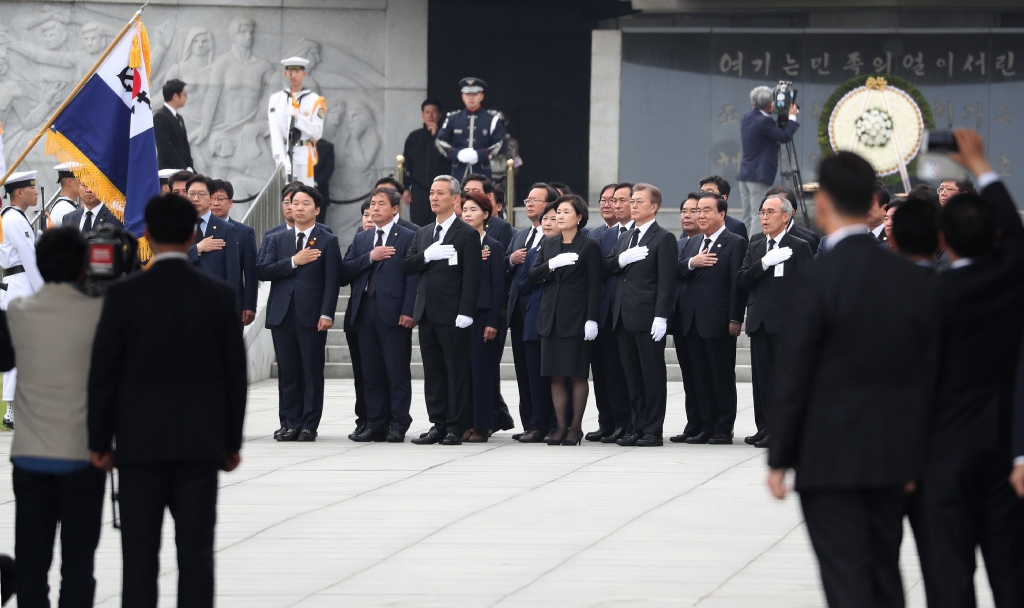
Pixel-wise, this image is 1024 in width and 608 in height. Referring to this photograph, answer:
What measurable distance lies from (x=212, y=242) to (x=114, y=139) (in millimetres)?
3064

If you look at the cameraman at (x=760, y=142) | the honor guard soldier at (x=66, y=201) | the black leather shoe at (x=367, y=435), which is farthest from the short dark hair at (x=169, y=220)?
the cameraman at (x=760, y=142)

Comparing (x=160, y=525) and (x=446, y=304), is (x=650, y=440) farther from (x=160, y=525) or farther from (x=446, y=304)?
(x=160, y=525)

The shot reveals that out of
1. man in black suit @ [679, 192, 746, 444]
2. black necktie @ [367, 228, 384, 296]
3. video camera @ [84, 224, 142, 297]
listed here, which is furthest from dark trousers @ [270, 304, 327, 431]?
video camera @ [84, 224, 142, 297]

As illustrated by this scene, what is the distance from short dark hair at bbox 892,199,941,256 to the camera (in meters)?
5.64

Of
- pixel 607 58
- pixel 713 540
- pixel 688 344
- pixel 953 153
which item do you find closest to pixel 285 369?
pixel 688 344

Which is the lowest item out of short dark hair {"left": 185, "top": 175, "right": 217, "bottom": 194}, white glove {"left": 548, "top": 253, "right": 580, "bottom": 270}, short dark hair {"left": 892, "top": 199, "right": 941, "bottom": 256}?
white glove {"left": 548, "top": 253, "right": 580, "bottom": 270}

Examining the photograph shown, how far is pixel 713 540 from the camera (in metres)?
7.72

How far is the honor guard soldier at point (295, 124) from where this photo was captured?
19.1 meters

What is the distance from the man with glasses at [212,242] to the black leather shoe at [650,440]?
3.48m

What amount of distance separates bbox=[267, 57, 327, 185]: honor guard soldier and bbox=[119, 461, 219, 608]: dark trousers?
1383 cm

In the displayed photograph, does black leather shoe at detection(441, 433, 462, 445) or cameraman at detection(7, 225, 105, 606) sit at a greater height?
cameraman at detection(7, 225, 105, 606)

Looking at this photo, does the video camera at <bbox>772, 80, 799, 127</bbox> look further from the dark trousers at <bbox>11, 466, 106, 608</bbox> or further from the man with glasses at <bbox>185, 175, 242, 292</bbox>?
the dark trousers at <bbox>11, 466, 106, 608</bbox>

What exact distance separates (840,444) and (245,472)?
612cm

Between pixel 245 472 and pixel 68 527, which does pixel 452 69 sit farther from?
pixel 68 527
